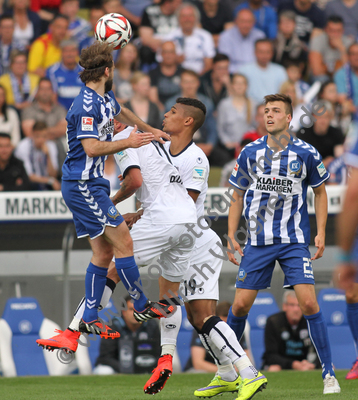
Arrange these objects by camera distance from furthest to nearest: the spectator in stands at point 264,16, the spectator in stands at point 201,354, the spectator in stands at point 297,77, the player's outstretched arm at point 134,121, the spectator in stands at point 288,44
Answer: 1. the spectator in stands at point 264,16
2. the spectator in stands at point 288,44
3. the spectator in stands at point 297,77
4. the spectator in stands at point 201,354
5. the player's outstretched arm at point 134,121

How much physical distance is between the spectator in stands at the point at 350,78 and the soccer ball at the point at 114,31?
6.40 meters

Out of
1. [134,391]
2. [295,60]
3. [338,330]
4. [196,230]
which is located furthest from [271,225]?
[295,60]

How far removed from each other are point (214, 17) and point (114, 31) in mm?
7101

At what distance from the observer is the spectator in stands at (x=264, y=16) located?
40.1 ft

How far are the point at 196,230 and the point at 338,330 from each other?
12.5ft

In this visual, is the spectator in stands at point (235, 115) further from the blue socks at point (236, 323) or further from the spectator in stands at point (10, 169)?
the blue socks at point (236, 323)

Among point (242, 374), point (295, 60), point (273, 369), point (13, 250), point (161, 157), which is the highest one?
point (295, 60)

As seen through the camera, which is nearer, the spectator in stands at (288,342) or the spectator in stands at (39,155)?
the spectator in stands at (288,342)

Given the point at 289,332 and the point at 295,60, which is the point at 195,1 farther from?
the point at 289,332

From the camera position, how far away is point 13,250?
840 centimetres

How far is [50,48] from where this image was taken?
11289 mm

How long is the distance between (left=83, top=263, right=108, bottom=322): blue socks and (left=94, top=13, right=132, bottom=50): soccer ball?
1.81m

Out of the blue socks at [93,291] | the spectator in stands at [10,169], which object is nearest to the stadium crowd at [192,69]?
the spectator in stands at [10,169]

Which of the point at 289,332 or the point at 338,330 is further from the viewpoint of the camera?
the point at 338,330
